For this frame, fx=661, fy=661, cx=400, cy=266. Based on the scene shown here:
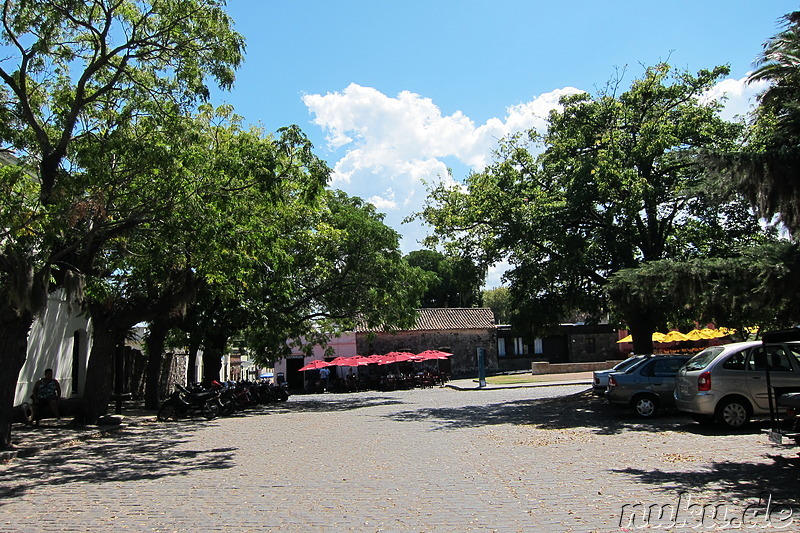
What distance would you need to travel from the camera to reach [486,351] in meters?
52.7

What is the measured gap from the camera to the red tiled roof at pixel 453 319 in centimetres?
5134

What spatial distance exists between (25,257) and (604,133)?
1642 cm

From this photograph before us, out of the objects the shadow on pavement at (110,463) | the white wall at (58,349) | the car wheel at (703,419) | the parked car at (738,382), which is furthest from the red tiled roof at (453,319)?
the parked car at (738,382)

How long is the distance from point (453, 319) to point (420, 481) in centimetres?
4470

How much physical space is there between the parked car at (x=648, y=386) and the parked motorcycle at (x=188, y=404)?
38.9ft

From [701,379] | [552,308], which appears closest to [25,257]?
[701,379]

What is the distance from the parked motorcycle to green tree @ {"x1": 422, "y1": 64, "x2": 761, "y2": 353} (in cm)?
Result: 955

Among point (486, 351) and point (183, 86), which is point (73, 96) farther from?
point (486, 351)

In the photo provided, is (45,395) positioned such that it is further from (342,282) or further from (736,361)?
(736,361)

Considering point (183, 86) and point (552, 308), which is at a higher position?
point (183, 86)

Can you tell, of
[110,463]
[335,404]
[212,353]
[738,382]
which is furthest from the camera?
[335,404]

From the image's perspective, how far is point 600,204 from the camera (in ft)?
66.2

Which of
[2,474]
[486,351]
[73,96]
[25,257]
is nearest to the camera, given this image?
[2,474]

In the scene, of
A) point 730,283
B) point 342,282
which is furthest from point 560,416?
point 342,282
